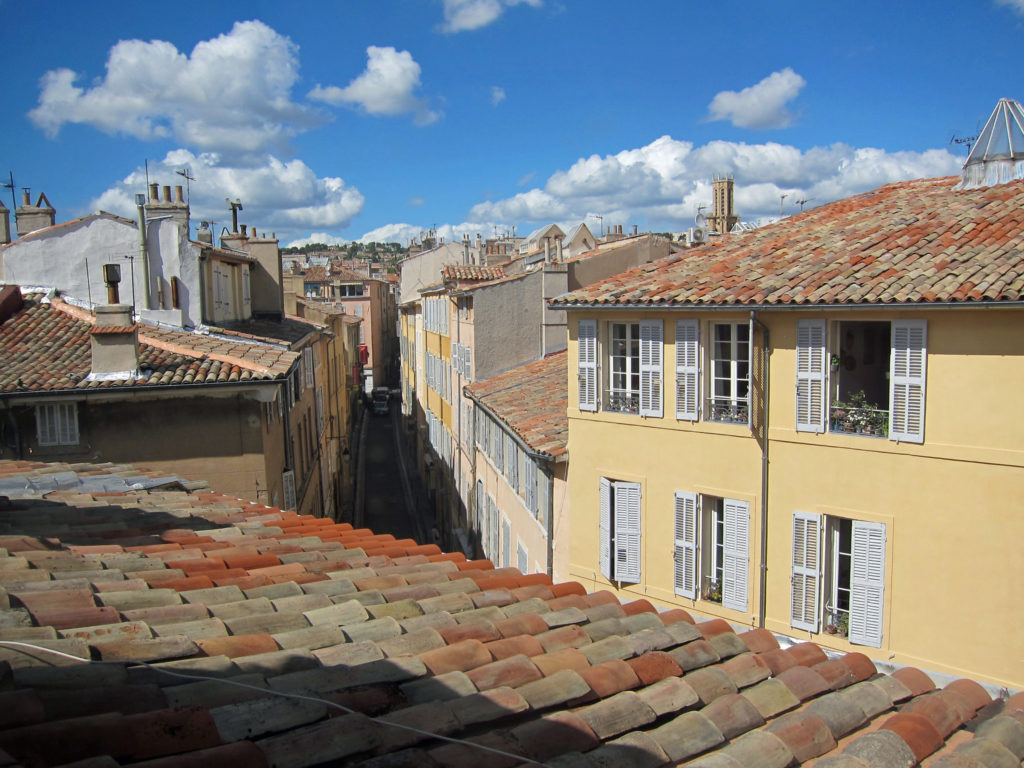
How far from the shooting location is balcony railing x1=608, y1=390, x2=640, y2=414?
1480 cm

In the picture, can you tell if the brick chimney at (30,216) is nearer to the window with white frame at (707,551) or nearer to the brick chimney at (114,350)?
the brick chimney at (114,350)

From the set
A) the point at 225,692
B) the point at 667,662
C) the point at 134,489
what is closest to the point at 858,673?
the point at 667,662

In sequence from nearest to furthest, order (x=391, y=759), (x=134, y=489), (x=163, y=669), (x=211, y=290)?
(x=391, y=759), (x=163, y=669), (x=134, y=489), (x=211, y=290)

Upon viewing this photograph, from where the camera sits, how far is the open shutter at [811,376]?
12312 mm

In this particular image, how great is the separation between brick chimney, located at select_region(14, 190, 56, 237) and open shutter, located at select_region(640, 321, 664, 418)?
54.3ft

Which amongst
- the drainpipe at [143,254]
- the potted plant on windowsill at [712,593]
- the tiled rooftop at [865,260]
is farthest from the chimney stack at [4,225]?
the potted plant on windowsill at [712,593]

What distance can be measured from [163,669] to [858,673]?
14.4 ft

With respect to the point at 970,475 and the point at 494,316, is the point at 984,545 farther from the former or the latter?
the point at 494,316

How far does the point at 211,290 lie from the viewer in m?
19.9

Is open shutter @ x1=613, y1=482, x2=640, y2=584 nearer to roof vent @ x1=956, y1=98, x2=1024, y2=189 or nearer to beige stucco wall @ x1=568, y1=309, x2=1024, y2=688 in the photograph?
beige stucco wall @ x1=568, y1=309, x2=1024, y2=688

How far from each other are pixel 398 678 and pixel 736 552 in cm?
1024

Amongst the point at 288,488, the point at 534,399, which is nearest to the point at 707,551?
the point at 534,399

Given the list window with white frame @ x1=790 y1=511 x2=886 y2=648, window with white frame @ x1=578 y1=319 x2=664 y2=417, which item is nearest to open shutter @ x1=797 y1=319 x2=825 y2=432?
window with white frame @ x1=790 y1=511 x2=886 y2=648

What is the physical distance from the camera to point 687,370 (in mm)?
13641
